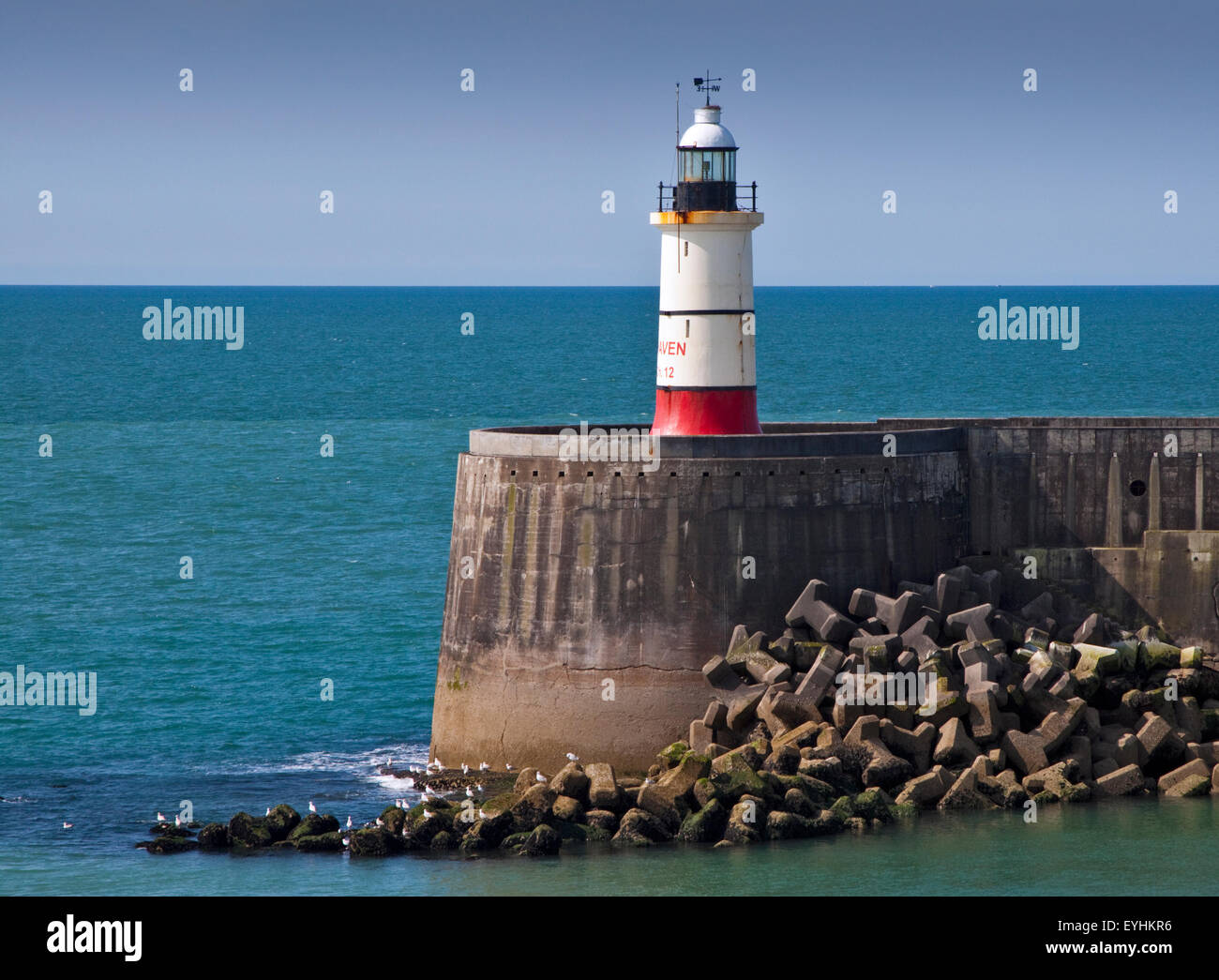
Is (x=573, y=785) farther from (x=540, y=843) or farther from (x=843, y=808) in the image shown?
(x=843, y=808)

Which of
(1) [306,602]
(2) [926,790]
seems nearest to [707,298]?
(2) [926,790]

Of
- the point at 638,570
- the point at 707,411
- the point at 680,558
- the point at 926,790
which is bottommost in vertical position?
the point at 926,790

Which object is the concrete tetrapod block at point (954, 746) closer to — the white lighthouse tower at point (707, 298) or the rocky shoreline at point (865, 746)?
the rocky shoreline at point (865, 746)

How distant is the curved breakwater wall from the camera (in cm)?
2798

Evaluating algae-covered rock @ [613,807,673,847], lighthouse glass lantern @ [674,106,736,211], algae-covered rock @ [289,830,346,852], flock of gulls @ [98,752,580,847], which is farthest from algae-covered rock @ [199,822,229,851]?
lighthouse glass lantern @ [674,106,736,211]

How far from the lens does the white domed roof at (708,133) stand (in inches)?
1191

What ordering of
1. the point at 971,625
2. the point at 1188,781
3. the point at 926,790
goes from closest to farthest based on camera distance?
the point at 926,790 < the point at 1188,781 < the point at 971,625

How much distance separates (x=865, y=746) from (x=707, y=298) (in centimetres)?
737

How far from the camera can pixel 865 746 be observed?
26188mm

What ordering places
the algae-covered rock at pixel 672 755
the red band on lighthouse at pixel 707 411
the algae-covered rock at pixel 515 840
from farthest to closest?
the red band on lighthouse at pixel 707 411 → the algae-covered rock at pixel 672 755 → the algae-covered rock at pixel 515 840

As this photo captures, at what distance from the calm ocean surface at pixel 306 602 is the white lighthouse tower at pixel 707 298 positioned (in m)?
3.31

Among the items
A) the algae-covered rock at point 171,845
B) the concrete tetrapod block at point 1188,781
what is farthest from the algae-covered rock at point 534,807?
the concrete tetrapod block at point 1188,781

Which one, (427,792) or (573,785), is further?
(427,792)
